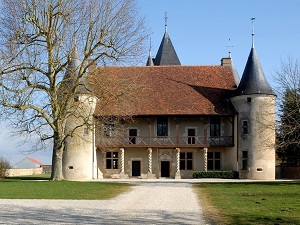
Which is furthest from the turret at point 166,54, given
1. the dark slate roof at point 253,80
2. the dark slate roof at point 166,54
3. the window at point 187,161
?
the window at point 187,161

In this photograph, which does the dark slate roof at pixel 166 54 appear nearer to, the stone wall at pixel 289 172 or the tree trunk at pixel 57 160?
the stone wall at pixel 289 172

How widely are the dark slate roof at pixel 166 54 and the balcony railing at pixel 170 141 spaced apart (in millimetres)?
11724

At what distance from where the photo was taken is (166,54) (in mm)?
45938

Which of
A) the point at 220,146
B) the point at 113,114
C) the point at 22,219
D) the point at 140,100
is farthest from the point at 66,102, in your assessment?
the point at 22,219

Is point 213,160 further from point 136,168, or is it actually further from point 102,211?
point 102,211

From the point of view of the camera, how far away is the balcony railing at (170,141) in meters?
35.3

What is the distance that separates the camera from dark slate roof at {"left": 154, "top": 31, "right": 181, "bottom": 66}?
4553 cm

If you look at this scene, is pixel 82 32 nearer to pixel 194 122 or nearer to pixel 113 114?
pixel 113 114

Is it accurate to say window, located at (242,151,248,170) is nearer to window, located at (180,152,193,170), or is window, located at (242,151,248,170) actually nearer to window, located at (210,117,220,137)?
window, located at (210,117,220,137)

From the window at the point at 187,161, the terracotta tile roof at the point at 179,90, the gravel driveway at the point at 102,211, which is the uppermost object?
the terracotta tile roof at the point at 179,90

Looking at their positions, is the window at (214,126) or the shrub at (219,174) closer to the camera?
the shrub at (219,174)

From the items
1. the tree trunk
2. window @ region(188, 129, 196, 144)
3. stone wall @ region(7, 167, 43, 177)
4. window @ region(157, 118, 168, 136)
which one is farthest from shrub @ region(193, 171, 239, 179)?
stone wall @ region(7, 167, 43, 177)

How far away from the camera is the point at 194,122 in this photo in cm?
3600

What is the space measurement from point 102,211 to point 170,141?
2320 cm
